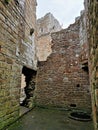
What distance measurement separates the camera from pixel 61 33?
278 inches

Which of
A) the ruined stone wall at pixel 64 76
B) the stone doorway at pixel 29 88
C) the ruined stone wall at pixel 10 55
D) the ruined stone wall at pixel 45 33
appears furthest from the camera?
the ruined stone wall at pixel 45 33

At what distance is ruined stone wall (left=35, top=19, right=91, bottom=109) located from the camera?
6.22 metres

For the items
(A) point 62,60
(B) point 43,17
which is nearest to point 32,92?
(A) point 62,60

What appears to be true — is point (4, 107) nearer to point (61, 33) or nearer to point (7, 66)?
point (7, 66)

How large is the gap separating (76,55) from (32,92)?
8.82 feet

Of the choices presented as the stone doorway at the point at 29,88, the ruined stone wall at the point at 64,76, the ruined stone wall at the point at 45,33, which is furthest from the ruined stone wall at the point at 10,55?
the ruined stone wall at the point at 45,33

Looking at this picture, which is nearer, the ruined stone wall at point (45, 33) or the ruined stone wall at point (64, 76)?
the ruined stone wall at point (64, 76)

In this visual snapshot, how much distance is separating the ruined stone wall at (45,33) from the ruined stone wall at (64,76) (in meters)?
7.84

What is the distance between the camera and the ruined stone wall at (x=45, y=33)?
1523 centimetres

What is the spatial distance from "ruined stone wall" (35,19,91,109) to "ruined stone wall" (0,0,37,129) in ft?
7.03

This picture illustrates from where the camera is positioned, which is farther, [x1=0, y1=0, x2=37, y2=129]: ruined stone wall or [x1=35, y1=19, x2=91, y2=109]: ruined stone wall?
[x1=35, y1=19, x2=91, y2=109]: ruined stone wall

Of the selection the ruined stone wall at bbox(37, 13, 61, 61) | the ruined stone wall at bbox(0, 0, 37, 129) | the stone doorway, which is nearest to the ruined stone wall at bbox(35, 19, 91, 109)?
the stone doorway

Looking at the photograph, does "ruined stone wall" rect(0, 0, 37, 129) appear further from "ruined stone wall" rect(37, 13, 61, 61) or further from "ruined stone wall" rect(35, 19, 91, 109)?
"ruined stone wall" rect(37, 13, 61, 61)

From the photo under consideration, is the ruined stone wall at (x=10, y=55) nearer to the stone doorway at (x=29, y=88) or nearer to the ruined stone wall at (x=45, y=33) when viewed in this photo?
the stone doorway at (x=29, y=88)
